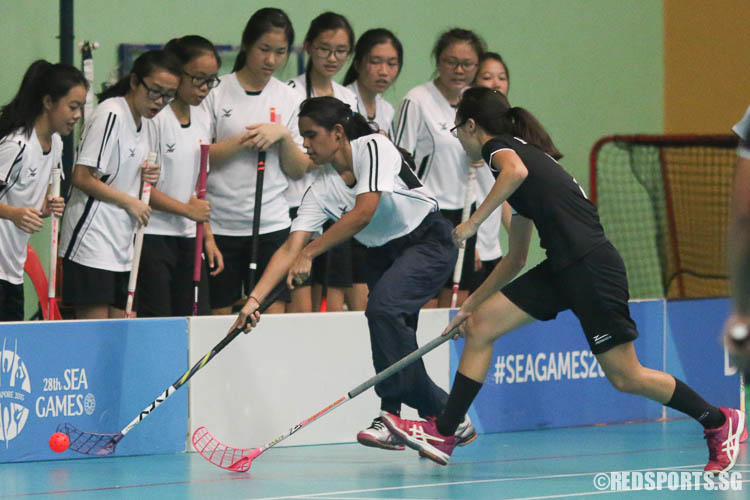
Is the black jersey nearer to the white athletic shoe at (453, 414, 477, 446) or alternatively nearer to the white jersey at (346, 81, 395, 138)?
the white athletic shoe at (453, 414, 477, 446)

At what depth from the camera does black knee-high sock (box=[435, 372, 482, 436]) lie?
14.6 feet

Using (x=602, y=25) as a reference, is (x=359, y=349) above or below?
below

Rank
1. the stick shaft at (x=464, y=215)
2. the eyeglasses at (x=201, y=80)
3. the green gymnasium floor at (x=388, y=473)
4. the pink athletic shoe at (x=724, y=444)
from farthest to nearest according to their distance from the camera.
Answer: the stick shaft at (x=464, y=215), the eyeglasses at (x=201, y=80), the pink athletic shoe at (x=724, y=444), the green gymnasium floor at (x=388, y=473)

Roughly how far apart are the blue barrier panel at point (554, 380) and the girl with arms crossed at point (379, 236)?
29.8 inches

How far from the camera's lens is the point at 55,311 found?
514cm

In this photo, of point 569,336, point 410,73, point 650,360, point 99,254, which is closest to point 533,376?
point 569,336

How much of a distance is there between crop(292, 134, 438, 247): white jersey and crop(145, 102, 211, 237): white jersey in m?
0.67

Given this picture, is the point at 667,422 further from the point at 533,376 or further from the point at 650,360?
the point at 533,376

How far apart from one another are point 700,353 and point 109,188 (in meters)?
3.03

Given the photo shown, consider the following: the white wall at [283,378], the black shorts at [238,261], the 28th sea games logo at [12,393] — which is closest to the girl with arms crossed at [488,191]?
the white wall at [283,378]

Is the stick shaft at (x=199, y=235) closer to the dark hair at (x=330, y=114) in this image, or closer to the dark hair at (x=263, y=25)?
the dark hair at (x=263, y=25)

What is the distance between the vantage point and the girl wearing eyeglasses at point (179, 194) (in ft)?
16.8

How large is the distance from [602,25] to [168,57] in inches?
190

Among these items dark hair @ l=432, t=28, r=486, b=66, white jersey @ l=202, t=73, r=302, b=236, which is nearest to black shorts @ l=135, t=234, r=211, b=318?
white jersey @ l=202, t=73, r=302, b=236
